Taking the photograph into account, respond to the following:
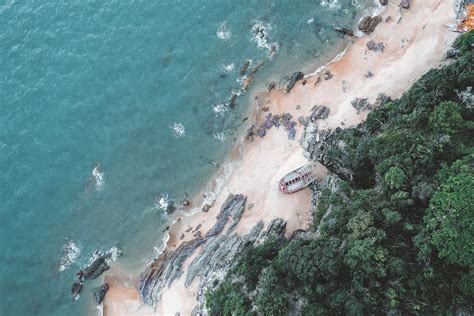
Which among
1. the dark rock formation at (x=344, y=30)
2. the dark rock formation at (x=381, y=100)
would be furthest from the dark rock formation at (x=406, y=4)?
the dark rock formation at (x=381, y=100)

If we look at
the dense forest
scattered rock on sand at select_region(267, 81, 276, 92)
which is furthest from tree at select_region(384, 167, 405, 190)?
scattered rock on sand at select_region(267, 81, 276, 92)

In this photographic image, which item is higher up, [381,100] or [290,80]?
[290,80]

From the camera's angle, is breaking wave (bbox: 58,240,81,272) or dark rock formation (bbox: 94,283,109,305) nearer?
dark rock formation (bbox: 94,283,109,305)

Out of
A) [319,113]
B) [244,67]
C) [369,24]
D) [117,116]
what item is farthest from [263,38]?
[117,116]

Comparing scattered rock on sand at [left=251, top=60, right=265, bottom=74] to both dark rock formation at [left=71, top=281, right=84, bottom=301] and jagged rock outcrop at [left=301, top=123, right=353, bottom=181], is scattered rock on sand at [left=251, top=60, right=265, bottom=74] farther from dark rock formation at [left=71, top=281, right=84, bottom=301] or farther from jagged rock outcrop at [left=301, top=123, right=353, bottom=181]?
dark rock formation at [left=71, top=281, right=84, bottom=301]

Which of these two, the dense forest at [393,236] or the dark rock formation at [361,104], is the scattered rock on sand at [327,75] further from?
the dense forest at [393,236]

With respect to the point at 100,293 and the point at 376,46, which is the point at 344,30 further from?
the point at 100,293
